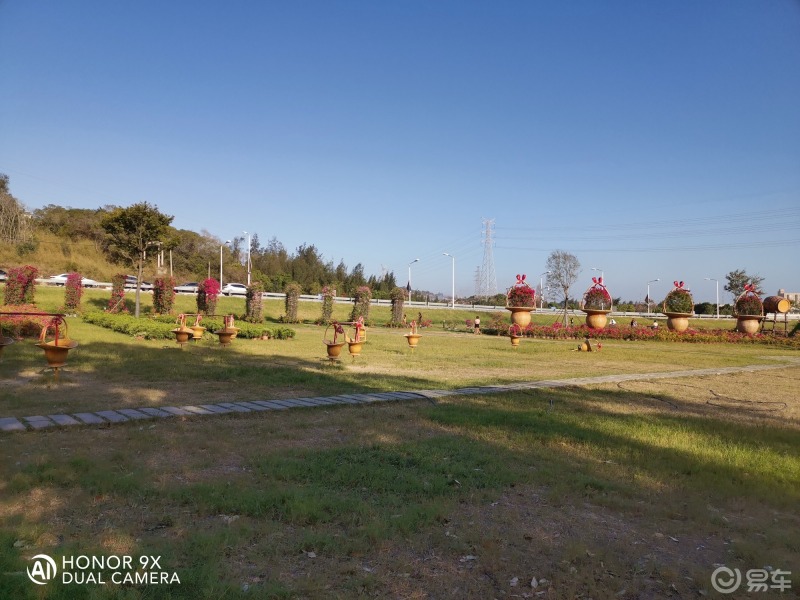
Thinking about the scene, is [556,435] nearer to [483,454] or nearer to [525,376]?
[483,454]

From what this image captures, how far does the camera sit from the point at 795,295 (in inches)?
1670

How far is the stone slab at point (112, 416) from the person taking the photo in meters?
6.03

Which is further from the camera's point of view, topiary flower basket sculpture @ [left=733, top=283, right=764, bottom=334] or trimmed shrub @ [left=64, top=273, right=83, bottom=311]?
trimmed shrub @ [left=64, top=273, right=83, bottom=311]

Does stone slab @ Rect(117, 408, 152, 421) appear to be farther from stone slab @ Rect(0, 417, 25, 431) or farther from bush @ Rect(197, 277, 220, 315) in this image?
bush @ Rect(197, 277, 220, 315)

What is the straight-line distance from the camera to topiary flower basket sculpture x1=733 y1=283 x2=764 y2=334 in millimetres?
22722

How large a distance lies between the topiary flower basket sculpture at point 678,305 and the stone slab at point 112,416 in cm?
1607

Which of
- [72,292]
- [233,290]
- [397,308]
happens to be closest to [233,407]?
[72,292]

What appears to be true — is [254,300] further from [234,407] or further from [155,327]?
[234,407]

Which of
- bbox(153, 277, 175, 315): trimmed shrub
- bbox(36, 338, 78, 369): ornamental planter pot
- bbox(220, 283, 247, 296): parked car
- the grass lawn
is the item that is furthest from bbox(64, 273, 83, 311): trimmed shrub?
bbox(36, 338, 78, 369): ornamental planter pot

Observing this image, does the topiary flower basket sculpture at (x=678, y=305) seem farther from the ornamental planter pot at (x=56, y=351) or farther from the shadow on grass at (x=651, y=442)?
the ornamental planter pot at (x=56, y=351)

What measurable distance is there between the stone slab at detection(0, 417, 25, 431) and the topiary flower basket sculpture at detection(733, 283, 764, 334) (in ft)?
80.4

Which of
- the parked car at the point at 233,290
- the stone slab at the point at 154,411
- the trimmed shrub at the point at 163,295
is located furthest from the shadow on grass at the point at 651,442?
the parked car at the point at 233,290

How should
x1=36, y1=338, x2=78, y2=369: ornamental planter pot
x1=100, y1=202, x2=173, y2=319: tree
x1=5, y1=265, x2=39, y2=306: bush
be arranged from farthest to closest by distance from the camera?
x1=100, y1=202, x2=173, y2=319: tree → x1=5, y1=265, x2=39, y2=306: bush → x1=36, y1=338, x2=78, y2=369: ornamental planter pot

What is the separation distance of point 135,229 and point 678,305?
21613mm
